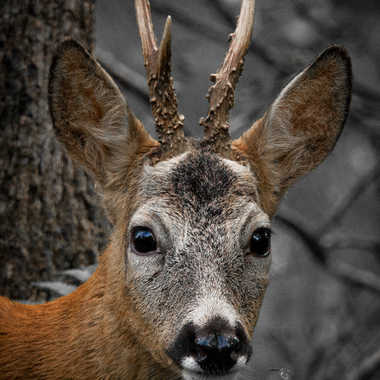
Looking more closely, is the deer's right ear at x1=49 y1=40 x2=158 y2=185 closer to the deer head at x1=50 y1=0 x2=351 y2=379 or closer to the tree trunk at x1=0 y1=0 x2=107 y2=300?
the deer head at x1=50 y1=0 x2=351 y2=379

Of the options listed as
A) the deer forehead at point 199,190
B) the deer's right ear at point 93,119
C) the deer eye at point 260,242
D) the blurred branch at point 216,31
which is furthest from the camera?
the blurred branch at point 216,31

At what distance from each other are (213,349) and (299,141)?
5.39 feet

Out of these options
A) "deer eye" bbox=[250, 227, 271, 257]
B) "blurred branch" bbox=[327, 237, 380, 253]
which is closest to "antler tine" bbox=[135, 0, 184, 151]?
"deer eye" bbox=[250, 227, 271, 257]

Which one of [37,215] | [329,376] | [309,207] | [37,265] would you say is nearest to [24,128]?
[37,215]

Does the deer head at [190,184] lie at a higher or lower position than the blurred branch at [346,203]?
higher

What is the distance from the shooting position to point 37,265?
172 inches

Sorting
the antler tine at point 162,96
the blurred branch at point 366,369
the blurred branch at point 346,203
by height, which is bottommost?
the blurred branch at point 366,369

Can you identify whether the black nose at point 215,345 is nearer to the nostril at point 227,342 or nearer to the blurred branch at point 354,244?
the nostril at point 227,342

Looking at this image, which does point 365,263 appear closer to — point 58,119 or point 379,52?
point 379,52

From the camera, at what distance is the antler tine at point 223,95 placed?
332 cm

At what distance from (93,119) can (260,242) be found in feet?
3.78

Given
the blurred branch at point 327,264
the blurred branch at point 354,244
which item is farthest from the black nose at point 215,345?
the blurred branch at point 354,244

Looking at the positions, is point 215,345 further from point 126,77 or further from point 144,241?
point 126,77

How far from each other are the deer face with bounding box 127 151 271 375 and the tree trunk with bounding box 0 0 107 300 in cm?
132
